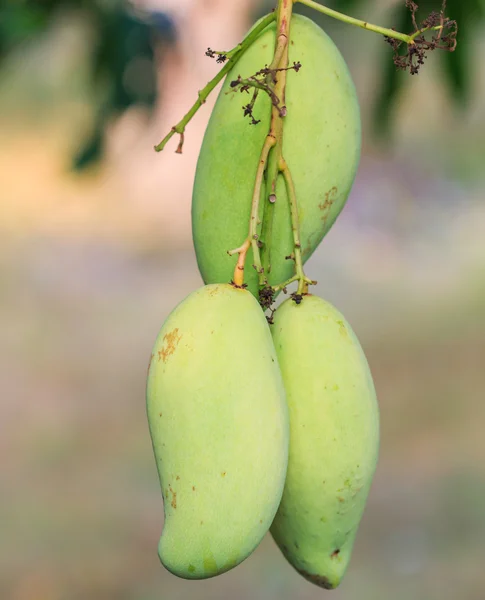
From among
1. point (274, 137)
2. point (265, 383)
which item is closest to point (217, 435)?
point (265, 383)

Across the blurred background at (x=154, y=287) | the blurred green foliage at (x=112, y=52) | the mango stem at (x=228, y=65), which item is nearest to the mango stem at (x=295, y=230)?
the mango stem at (x=228, y=65)

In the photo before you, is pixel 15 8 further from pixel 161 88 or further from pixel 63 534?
pixel 63 534

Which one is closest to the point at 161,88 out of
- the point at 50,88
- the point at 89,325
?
the point at 89,325

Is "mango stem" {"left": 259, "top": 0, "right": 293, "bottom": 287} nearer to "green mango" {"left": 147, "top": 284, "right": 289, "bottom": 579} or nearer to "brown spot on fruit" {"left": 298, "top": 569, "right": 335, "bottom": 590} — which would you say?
"green mango" {"left": 147, "top": 284, "right": 289, "bottom": 579}

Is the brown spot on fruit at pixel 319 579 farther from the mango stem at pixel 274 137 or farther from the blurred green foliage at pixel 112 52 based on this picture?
the blurred green foliage at pixel 112 52

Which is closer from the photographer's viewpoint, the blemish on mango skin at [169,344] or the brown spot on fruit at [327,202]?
the blemish on mango skin at [169,344]

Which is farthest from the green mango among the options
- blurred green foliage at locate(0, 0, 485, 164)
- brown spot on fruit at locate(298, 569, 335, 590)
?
blurred green foliage at locate(0, 0, 485, 164)
